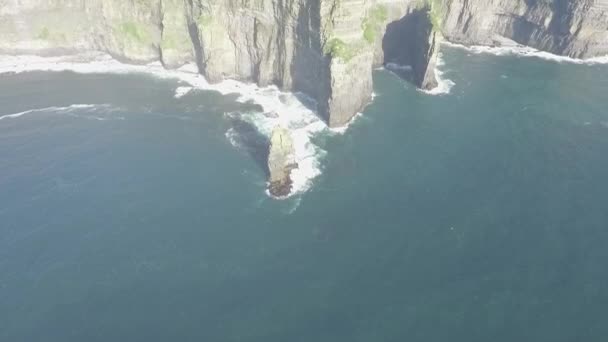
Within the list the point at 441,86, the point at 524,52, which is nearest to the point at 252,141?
the point at 441,86

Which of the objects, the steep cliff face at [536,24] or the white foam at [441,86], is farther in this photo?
the steep cliff face at [536,24]

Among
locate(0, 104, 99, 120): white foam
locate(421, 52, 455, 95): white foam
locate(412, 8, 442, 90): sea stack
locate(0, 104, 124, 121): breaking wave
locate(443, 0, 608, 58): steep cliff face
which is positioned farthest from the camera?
locate(443, 0, 608, 58): steep cliff face

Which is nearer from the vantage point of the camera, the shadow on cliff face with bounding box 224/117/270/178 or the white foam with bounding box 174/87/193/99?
the shadow on cliff face with bounding box 224/117/270/178

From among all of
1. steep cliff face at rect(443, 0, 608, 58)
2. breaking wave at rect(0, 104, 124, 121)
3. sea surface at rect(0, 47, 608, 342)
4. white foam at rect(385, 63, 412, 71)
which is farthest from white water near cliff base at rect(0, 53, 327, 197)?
steep cliff face at rect(443, 0, 608, 58)

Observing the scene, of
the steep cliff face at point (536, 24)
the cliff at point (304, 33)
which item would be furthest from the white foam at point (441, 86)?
the steep cliff face at point (536, 24)

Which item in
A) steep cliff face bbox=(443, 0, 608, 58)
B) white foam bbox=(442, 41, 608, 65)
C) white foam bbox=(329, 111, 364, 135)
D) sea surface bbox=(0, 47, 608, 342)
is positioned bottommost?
sea surface bbox=(0, 47, 608, 342)

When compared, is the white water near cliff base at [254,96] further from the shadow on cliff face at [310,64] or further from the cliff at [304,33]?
the cliff at [304,33]

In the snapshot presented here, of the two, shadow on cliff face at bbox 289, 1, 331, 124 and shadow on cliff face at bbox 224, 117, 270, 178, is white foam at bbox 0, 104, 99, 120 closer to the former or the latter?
shadow on cliff face at bbox 224, 117, 270, 178
